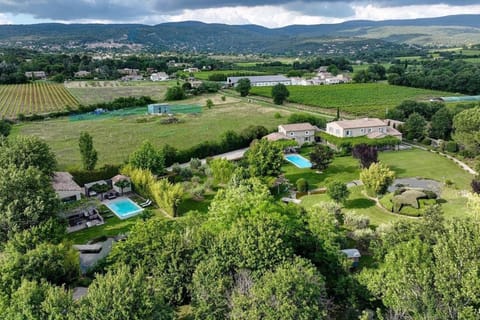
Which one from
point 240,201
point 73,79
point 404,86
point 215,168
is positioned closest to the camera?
point 240,201

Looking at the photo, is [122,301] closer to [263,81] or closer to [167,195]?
[167,195]

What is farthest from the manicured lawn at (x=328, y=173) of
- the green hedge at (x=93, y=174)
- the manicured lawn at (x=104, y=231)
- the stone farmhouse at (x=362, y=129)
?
the green hedge at (x=93, y=174)

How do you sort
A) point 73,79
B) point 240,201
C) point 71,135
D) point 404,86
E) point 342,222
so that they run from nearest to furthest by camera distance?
point 240,201 → point 342,222 → point 71,135 → point 404,86 → point 73,79

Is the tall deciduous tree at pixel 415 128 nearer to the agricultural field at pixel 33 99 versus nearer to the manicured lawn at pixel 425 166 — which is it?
the manicured lawn at pixel 425 166

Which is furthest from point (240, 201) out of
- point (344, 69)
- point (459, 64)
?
point (344, 69)

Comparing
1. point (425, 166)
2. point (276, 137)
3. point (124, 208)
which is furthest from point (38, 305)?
point (425, 166)

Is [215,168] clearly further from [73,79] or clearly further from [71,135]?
[73,79]
